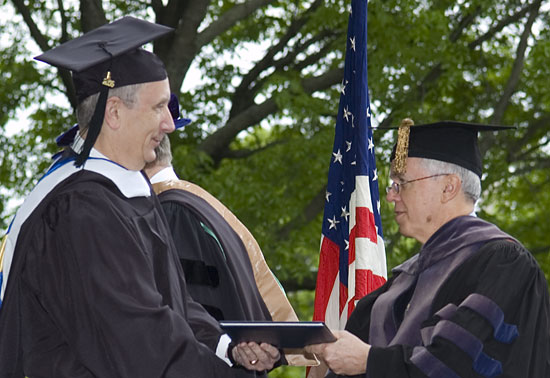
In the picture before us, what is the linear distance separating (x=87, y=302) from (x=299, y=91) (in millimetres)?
8287

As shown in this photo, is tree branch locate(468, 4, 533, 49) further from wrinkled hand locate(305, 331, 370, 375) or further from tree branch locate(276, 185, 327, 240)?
wrinkled hand locate(305, 331, 370, 375)

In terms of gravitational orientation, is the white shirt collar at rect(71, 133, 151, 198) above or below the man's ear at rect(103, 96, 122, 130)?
below

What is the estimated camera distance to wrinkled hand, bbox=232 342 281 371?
405 cm

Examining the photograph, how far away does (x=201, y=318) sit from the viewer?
4.23 m

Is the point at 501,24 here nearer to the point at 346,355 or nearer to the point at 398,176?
the point at 398,176

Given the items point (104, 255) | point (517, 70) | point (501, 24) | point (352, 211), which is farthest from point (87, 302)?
point (501, 24)

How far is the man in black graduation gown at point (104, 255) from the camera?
3.61 metres

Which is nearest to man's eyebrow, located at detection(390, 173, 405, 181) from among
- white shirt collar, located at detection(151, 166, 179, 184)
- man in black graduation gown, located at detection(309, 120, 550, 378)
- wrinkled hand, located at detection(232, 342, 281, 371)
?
man in black graduation gown, located at detection(309, 120, 550, 378)

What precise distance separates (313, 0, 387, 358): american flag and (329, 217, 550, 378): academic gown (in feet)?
4.52

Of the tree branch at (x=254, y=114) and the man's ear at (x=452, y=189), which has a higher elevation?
the tree branch at (x=254, y=114)

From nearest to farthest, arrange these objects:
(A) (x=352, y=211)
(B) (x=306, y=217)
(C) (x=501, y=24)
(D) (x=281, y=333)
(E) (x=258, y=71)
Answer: (D) (x=281, y=333), (A) (x=352, y=211), (B) (x=306, y=217), (C) (x=501, y=24), (E) (x=258, y=71)

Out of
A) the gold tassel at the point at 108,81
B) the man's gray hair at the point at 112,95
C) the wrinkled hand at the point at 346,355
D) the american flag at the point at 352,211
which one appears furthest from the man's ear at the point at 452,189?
the gold tassel at the point at 108,81

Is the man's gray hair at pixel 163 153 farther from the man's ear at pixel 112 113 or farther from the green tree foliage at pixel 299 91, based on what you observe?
the green tree foliage at pixel 299 91

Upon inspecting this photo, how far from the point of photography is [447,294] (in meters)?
4.18
